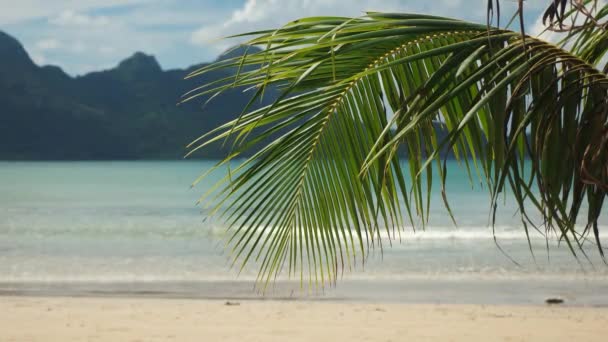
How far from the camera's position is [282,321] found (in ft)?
28.0

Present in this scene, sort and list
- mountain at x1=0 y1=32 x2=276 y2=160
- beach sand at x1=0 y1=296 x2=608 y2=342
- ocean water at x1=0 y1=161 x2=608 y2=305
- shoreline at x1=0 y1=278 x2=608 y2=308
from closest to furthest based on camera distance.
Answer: beach sand at x1=0 y1=296 x2=608 y2=342 < shoreline at x1=0 y1=278 x2=608 y2=308 < ocean water at x1=0 y1=161 x2=608 y2=305 < mountain at x1=0 y1=32 x2=276 y2=160

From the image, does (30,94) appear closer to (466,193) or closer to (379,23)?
(466,193)

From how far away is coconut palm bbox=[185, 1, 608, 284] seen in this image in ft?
6.33

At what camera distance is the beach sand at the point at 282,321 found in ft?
25.1

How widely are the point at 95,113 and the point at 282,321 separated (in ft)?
480

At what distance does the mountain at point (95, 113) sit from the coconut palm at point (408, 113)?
443ft

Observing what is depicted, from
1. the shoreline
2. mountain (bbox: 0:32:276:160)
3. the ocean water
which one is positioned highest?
the shoreline

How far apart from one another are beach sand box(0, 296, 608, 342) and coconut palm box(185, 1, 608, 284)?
5.29 meters

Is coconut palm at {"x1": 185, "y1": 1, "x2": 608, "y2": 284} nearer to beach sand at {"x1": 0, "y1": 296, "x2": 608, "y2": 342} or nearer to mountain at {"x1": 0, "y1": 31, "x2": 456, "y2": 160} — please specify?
beach sand at {"x1": 0, "y1": 296, "x2": 608, "y2": 342}

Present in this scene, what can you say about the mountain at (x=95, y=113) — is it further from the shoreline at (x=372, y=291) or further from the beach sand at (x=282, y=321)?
the beach sand at (x=282, y=321)

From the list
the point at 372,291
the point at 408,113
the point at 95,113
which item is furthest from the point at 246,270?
the point at 95,113

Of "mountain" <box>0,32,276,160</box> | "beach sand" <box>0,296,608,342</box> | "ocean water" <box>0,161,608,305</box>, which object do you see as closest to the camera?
"beach sand" <box>0,296,608,342</box>

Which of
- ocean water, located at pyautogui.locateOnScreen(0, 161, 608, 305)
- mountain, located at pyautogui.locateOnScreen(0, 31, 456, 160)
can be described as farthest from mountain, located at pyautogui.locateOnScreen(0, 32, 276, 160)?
ocean water, located at pyautogui.locateOnScreen(0, 161, 608, 305)

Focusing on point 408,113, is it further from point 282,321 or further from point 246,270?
point 246,270
